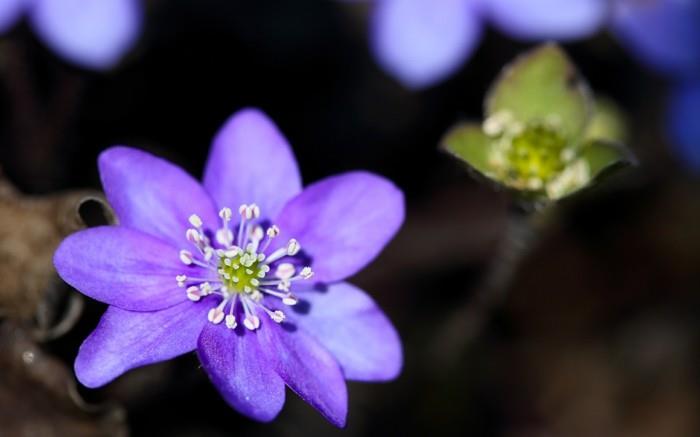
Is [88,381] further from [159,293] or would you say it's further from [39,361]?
[39,361]

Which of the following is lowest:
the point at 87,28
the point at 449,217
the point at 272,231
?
the point at 449,217

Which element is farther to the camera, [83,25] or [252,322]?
[83,25]

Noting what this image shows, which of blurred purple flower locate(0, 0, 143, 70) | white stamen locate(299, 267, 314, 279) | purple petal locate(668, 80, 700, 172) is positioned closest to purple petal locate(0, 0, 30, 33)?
blurred purple flower locate(0, 0, 143, 70)

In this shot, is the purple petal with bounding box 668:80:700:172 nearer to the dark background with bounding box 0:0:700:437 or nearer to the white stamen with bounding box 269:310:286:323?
the dark background with bounding box 0:0:700:437

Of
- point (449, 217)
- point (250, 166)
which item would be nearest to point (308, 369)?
point (250, 166)

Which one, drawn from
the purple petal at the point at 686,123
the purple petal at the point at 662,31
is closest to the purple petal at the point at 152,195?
the purple petal at the point at 662,31

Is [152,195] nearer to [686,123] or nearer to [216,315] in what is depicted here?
[216,315]

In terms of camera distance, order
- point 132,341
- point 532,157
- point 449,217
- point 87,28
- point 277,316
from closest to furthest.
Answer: point 132,341, point 277,316, point 532,157, point 87,28, point 449,217

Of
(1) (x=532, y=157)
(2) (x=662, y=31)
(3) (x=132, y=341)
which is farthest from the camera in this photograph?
(2) (x=662, y=31)
